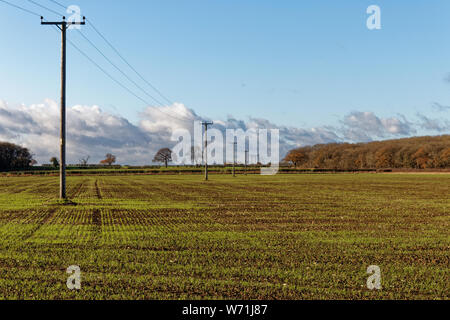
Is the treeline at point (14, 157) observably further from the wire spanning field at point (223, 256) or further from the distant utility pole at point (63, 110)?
the wire spanning field at point (223, 256)

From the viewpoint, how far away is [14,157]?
6255 inches

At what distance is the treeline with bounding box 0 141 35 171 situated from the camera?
492 ft

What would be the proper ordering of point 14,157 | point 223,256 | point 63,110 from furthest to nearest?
point 14,157 → point 63,110 → point 223,256

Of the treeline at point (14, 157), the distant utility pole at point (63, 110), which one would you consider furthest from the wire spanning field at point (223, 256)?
the treeline at point (14, 157)

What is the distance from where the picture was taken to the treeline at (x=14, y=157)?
149837mm

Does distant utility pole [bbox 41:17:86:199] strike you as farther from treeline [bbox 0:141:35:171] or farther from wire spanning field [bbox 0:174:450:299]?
treeline [bbox 0:141:35:171]

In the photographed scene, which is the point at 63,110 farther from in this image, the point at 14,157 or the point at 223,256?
the point at 14,157

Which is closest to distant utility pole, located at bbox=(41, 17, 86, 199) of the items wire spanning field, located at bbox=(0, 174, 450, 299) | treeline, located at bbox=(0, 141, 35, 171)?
wire spanning field, located at bbox=(0, 174, 450, 299)

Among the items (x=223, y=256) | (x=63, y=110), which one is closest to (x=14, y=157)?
(x=63, y=110)
